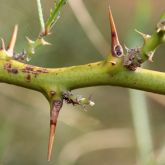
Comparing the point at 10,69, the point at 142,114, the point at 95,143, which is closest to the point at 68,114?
the point at 95,143

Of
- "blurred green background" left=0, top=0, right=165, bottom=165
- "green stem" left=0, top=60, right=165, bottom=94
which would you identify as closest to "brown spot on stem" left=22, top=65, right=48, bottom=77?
"green stem" left=0, top=60, right=165, bottom=94

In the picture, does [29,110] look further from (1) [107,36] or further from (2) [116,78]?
(2) [116,78]

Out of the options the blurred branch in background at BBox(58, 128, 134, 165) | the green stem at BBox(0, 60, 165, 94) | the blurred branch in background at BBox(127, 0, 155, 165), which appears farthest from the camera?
the blurred branch in background at BBox(58, 128, 134, 165)

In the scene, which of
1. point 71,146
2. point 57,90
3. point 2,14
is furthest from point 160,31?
point 2,14

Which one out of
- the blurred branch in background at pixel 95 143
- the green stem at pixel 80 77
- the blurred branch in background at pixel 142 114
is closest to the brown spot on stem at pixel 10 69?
the green stem at pixel 80 77

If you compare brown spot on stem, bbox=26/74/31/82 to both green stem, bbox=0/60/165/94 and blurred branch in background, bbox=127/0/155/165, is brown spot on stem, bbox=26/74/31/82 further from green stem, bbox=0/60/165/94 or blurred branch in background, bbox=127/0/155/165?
blurred branch in background, bbox=127/0/155/165

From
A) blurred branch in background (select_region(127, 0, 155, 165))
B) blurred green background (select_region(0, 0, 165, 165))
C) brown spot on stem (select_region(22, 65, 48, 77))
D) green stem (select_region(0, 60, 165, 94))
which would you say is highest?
blurred green background (select_region(0, 0, 165, 165))

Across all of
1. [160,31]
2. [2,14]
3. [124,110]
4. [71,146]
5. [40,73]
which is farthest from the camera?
[124,110]

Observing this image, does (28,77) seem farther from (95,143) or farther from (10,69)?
(95,143)

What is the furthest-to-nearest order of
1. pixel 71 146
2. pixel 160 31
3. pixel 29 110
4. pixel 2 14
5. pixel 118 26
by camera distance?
pixel 118 26 → pixel 29 110 → pixel 2 14 → pixel 71 146 → pixel 160 31
